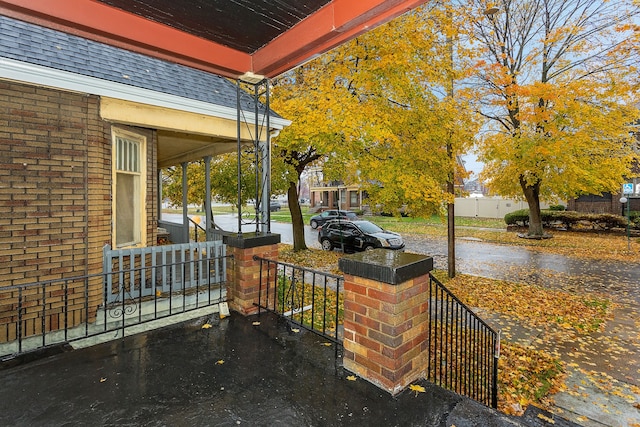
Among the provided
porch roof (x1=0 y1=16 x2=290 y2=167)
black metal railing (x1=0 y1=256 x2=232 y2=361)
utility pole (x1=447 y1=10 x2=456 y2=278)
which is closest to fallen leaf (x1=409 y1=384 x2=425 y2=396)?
black metal railing (x1=0 y1=256 x2=232 y2=361)

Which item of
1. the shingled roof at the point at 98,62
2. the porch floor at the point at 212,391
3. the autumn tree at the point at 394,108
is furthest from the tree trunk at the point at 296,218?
the porch floor at the point at 212,391

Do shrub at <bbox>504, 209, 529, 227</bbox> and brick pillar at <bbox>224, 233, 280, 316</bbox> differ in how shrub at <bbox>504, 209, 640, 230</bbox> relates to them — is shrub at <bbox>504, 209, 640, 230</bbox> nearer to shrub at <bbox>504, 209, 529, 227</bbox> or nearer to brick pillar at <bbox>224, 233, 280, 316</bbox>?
shrub at <bbox>504, 209, 529, 227</bbox>

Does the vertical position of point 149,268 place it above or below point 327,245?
above

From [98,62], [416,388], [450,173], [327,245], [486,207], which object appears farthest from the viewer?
[486,207]

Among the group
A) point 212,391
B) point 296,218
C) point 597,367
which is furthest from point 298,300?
point 296,218

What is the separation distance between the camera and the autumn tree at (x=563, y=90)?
11266 millimetres

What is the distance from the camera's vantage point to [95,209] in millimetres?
4852

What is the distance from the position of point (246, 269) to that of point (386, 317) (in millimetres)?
2427

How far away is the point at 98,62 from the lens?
16.8ft

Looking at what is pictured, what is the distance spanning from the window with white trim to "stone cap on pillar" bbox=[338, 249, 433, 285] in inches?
168

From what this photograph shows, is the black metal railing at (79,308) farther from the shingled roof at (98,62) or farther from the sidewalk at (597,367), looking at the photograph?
the sidewalk at (597,367)

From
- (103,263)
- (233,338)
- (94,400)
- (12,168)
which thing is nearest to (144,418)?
(94,400)

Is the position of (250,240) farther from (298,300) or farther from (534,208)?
(534,208)

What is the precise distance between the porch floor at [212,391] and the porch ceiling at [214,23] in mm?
3167
